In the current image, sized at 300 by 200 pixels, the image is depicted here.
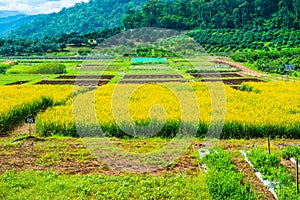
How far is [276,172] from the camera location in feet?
28.2

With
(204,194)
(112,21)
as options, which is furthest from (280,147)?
(112,21)

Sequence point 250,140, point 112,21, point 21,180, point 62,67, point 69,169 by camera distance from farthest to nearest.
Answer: point 112,21
point 62,67
point 250,140
point 69,169
point 21,180

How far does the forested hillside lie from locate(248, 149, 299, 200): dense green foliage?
14902 cm

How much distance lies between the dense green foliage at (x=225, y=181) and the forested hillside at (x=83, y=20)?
149 m

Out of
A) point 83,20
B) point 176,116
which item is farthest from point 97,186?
point 83,20

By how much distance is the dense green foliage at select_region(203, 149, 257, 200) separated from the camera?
24.3ft

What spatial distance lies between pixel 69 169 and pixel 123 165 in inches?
57.5

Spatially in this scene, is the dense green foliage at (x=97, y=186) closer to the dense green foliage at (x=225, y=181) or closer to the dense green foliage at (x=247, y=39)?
the dense green foliage at (x=225, y=181)

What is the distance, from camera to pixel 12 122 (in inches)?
595

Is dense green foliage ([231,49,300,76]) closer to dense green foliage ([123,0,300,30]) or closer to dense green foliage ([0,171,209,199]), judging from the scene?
dense green foliage ([123,0,300,30])

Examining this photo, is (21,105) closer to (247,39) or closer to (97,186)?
(97,186)

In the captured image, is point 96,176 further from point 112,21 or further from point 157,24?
point 112,21

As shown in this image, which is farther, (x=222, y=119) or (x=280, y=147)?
(x=222, y=119)

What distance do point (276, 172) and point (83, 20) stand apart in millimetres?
172520
